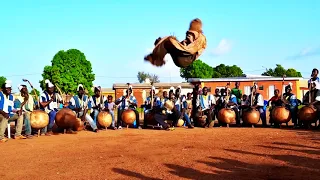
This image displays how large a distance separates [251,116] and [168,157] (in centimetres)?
801

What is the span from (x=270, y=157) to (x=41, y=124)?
28.5 feet

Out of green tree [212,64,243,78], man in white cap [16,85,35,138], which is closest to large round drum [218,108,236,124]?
man in white cap [16,85,35,138]

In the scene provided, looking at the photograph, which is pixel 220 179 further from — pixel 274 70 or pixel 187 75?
pixel 274 70

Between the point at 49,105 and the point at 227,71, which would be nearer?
the point at 49,105

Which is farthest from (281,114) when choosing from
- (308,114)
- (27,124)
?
(27,124)

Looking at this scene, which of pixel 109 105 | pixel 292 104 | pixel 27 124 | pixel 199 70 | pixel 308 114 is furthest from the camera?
pixel 199 70

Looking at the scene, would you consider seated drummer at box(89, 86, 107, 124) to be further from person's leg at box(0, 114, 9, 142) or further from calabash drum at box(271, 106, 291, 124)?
calabash drum at box(271, 106, 291, 124)

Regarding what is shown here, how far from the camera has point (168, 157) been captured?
31.7 ft

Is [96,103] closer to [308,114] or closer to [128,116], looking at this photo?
[128,116]

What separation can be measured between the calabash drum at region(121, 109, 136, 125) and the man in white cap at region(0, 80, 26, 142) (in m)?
4.38

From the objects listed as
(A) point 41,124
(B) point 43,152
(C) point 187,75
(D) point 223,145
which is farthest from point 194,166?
(C) point 187,75

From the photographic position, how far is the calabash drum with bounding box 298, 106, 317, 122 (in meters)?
15.3

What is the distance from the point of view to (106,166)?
888 cm

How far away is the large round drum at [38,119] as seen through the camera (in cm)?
1494
